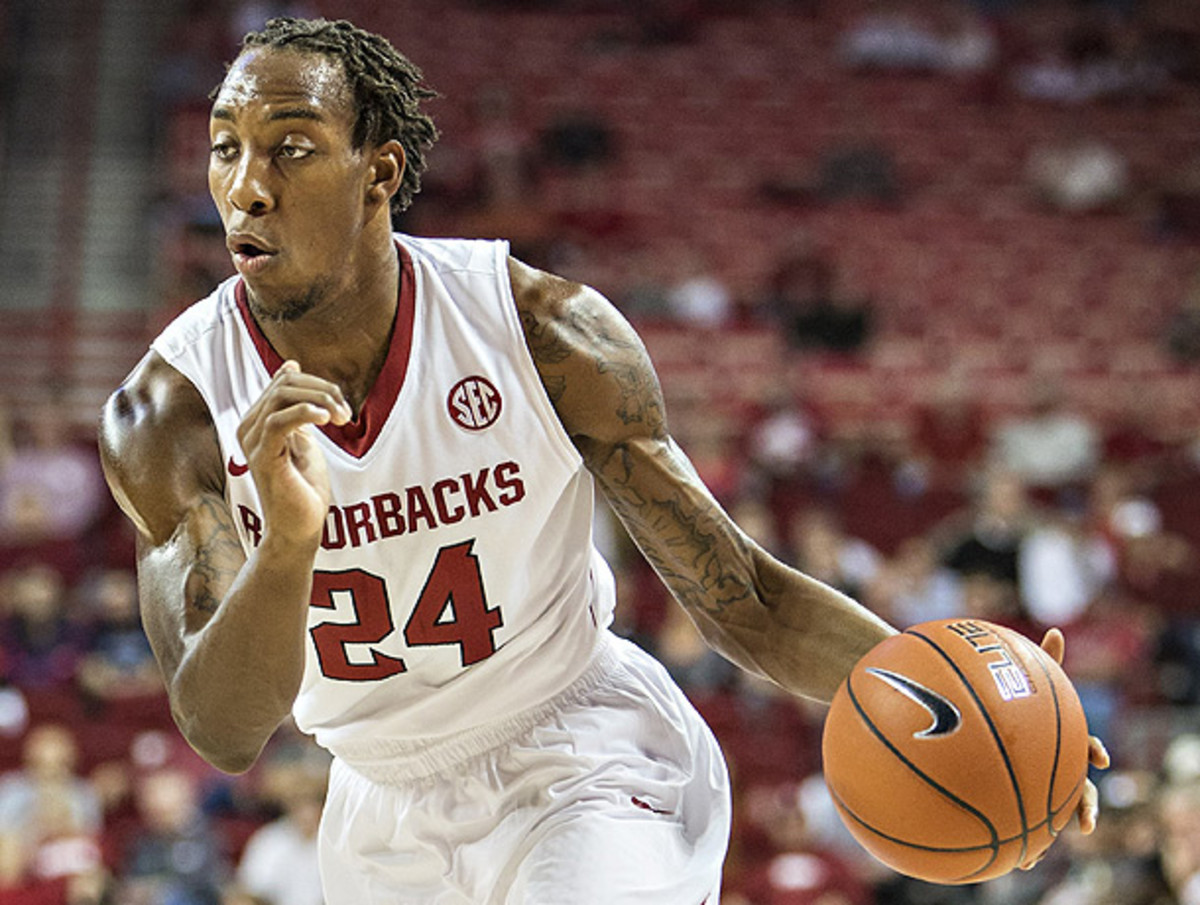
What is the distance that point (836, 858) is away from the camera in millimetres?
6805

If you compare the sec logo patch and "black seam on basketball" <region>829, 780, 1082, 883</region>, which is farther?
the sec logo patch

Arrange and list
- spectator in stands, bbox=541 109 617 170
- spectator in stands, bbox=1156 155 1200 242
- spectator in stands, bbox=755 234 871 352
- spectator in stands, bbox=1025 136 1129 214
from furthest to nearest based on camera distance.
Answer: spectator in stands, bbox=1025 136 1129 214
spectator in stands, bbox=1156 155 1200 242
spectator in stands, bbox=541 109 617 170
spectator in stands, bbox=755 234 871 352

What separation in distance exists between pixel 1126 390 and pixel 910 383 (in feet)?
5.32

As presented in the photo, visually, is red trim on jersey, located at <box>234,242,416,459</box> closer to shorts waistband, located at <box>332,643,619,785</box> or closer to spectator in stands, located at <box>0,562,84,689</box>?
shorts waistband, located at <box>332,643,619,785</box>

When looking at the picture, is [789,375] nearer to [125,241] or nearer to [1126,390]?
[1126,390]

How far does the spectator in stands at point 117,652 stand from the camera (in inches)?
315

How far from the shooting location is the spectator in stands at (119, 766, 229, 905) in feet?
22.2

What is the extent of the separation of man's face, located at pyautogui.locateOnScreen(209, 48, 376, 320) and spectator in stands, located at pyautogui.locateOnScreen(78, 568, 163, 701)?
546 cm

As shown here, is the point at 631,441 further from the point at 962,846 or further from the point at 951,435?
the point at 951,435

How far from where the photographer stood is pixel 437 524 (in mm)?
2975

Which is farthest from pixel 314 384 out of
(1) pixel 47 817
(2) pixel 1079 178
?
(2) pixel 1079 178

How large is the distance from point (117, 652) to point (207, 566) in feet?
19.1

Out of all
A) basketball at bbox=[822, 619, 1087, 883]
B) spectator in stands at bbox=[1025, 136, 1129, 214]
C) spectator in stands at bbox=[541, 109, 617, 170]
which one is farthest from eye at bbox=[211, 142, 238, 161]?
spectator in stands at bbox=[1025, 136, 1129, 214]

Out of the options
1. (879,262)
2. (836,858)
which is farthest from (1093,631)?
(879,262)
